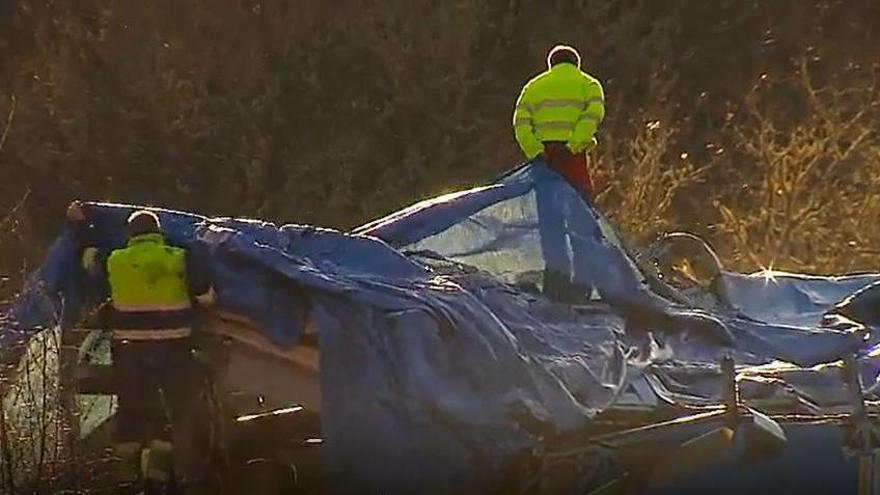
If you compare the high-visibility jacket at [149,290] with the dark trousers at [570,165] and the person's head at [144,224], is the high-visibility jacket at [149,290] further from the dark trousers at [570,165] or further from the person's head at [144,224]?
the dark trousers at [570,165]

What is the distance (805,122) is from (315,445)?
31.3 feet

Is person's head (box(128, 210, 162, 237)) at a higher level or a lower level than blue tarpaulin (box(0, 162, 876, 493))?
higher

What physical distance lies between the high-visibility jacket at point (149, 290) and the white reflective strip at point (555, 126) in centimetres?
227

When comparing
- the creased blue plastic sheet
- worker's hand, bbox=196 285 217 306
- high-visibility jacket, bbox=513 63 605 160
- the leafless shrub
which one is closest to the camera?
the creased blue plastic sheet

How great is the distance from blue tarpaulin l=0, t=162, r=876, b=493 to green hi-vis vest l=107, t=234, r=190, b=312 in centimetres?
12

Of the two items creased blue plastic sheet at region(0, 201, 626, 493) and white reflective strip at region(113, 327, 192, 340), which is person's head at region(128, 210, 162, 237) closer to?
creased blue plastic sheet at region(0, 201, 626, 493)

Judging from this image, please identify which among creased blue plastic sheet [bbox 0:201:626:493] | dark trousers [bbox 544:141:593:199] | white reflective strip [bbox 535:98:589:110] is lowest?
creased blue plastic sheet [bbox 0:201:626:493]

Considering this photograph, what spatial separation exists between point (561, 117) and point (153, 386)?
2.51 metres

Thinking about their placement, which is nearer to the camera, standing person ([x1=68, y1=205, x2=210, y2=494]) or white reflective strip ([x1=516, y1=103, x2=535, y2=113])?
standing person ([x1=68, y1=205, x2=210, y2=494])

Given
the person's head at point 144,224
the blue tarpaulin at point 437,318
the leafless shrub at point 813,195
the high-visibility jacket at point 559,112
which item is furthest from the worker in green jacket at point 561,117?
the leafless shrub at point 813,195

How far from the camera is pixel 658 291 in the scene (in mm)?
5957

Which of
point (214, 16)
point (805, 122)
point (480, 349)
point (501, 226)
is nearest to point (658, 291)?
point (501, 226)

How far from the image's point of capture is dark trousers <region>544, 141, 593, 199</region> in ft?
20.4

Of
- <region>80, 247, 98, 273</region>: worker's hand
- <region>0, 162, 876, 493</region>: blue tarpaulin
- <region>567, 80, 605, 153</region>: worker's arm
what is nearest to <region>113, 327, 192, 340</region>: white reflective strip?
<region>0, 162, 876, 493</region>: blue tarpaulin
